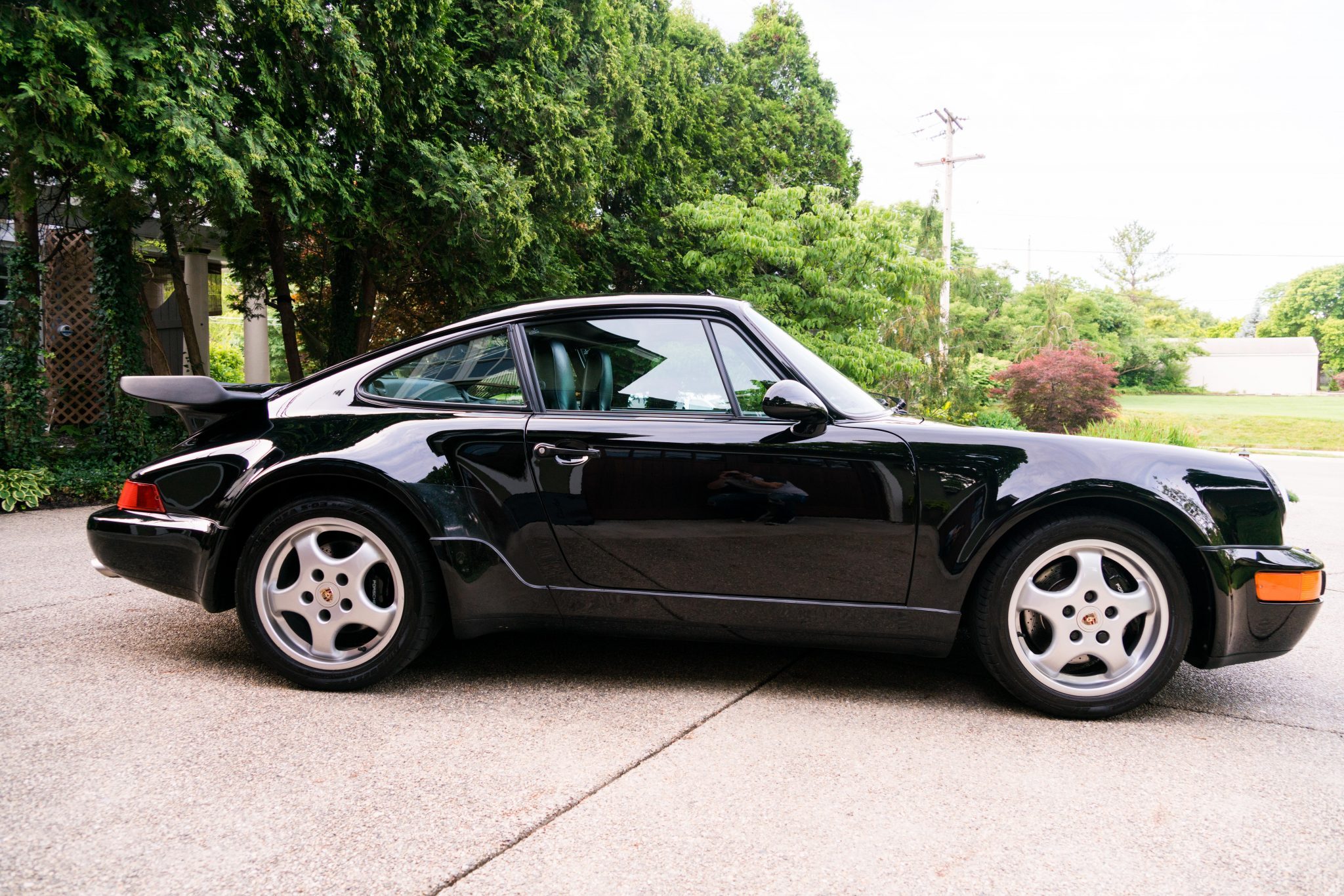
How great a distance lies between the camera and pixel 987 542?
2.81 metres

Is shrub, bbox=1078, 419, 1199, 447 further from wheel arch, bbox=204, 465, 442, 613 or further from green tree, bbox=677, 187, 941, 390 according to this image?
wheel arch, bbox=204, 465, 442, 613

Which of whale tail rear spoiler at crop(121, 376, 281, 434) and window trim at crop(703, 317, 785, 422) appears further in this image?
whale tail rear spoiler at crop(121, 376, 281, 434)

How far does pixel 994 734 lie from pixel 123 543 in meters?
3.22

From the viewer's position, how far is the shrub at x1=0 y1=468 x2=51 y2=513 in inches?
294

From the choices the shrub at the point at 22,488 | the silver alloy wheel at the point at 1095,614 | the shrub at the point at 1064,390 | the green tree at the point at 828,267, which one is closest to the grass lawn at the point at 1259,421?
the shrub at the point at 1064,390

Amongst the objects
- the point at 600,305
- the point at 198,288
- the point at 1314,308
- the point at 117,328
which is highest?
the point at 1314,308

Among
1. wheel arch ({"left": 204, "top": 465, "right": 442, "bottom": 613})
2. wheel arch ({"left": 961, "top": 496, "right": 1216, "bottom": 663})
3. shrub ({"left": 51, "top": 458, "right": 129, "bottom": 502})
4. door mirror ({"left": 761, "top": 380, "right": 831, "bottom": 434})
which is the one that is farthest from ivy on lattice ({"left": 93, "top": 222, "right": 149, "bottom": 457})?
wheel arch ({"left": 961, "top": 496, "right": 1216, "bottom": 663})

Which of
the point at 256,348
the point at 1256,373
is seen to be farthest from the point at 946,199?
the point at 1256,373

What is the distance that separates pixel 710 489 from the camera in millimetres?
2906

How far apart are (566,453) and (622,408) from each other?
274mm

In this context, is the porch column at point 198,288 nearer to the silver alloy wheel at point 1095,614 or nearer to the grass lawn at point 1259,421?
the silver alloy wheel at point 1095,614

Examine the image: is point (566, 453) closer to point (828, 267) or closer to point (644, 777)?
point (644, 777)

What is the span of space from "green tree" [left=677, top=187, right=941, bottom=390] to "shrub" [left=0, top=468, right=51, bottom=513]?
9018 millimetres

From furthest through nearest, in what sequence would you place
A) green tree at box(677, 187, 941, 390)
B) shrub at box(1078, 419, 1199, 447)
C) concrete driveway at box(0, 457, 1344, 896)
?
shrub at box(1078, 419, 1199, 447)
green tree at box(677, 187, 941, 390)
concrete driveway at box(0, 457, 1344, 896)
